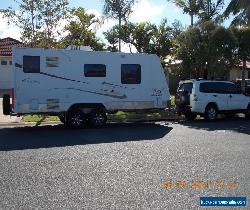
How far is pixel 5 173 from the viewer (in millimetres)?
8969

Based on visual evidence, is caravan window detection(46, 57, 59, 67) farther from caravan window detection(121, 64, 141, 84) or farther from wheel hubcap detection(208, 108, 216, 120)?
wheel hubcap detection(208, 108, 216, 120)

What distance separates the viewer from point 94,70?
16891 mm

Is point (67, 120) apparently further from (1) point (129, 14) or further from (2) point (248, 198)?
(1) point (129, 14)

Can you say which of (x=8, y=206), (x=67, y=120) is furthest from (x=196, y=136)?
(x=8, y=206)

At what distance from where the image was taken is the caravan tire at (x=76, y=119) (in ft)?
54.2

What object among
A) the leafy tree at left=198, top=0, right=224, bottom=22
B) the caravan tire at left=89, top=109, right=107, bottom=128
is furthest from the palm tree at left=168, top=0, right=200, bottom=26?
the caravan tire at left=89, top=109, right=107, bottom=128

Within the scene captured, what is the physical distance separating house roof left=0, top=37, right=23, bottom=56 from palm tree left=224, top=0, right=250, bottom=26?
19601 millimetres

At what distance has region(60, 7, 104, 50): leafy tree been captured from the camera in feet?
96.7

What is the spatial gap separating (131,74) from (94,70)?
5.07 ft

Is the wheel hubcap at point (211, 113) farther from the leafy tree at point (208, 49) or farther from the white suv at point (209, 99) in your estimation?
the leafy tree at point (208, 49)

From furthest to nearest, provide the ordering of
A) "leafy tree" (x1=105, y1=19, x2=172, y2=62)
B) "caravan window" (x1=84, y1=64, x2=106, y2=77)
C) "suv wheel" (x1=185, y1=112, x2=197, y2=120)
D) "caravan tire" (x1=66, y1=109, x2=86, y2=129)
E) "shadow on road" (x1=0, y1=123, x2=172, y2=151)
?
"leafy tree" (x1=105, y1=19, x2=172, y2=62), "suv wheel" (x1=185, y1=112, x2=197, y2=120), "caravan window" (x1=84, y1=64, x2=106, y2=77), "caravan tire" (x1=66, y1=109, x2=86, y2=129), "shadow on road" (x1=0, y1=123, x2=172, y2=151)

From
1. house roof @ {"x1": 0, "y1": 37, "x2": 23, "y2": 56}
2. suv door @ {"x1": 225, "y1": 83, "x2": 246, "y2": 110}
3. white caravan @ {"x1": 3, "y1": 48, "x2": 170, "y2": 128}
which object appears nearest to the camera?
white caravan @ {"x1": 3, "y1": 48, "x2": 170, "y2": 128}

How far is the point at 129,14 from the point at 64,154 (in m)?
22.4

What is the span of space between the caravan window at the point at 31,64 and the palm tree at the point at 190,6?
1792 centimetres
